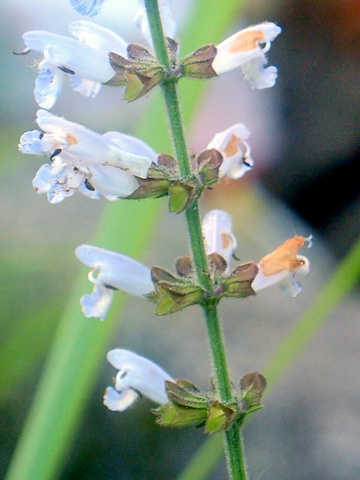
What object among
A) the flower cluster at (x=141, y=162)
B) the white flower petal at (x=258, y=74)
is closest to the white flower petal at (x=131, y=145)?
the flower cluster at (x=141, y=162)

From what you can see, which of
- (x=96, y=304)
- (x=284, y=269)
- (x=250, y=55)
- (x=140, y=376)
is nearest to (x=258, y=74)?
(x=250, y=55)

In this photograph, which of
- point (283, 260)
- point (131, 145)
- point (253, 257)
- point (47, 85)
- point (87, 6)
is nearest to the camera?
point (87, 6)

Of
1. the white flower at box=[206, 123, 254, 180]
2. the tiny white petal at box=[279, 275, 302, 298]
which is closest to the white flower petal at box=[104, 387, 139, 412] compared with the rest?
the tiny white petal at box=[279, 275, 302, 298]

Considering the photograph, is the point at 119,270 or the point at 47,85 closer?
the point at 47,85

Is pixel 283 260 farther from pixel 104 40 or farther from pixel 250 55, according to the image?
pixel 104 40

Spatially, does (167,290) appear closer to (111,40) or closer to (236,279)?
(236,279)

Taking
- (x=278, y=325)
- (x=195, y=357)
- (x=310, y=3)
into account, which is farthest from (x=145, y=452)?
(x=310, y=3)
